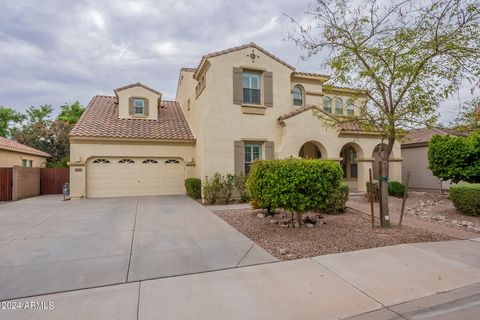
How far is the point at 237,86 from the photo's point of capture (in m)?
12.9

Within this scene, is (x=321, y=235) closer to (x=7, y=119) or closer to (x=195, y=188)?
(x=195, y=188)

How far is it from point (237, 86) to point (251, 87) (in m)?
0.84

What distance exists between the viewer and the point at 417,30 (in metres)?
6.38

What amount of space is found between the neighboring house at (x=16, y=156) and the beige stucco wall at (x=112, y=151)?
18.3 feet

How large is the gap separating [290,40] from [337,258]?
19.5 feet

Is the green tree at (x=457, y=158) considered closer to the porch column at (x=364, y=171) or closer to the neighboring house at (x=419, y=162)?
the porch column at (x=364, y=171)

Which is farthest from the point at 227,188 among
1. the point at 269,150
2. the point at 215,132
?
the point at 269,150

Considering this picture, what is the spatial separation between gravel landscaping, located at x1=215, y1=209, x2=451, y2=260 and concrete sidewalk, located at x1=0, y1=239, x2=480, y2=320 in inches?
24.4

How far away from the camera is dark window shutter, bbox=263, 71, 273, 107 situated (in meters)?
13.4

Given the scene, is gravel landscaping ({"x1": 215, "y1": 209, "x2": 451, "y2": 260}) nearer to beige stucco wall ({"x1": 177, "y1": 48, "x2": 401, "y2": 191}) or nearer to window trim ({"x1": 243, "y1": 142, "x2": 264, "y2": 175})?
window trim ({"x1": 243, "y1": 142, "x2": 264, "y2": 175})

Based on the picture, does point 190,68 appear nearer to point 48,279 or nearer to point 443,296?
point 48,279

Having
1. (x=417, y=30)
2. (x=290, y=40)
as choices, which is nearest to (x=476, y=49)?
(x=417, y=30)

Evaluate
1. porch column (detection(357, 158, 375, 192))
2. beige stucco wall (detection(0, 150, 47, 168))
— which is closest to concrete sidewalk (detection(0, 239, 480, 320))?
porch column (detection(357, 158, 375, 192))

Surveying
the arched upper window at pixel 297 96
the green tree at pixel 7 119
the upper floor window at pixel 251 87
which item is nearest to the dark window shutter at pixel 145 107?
the upper floor window at pixel 251 87
